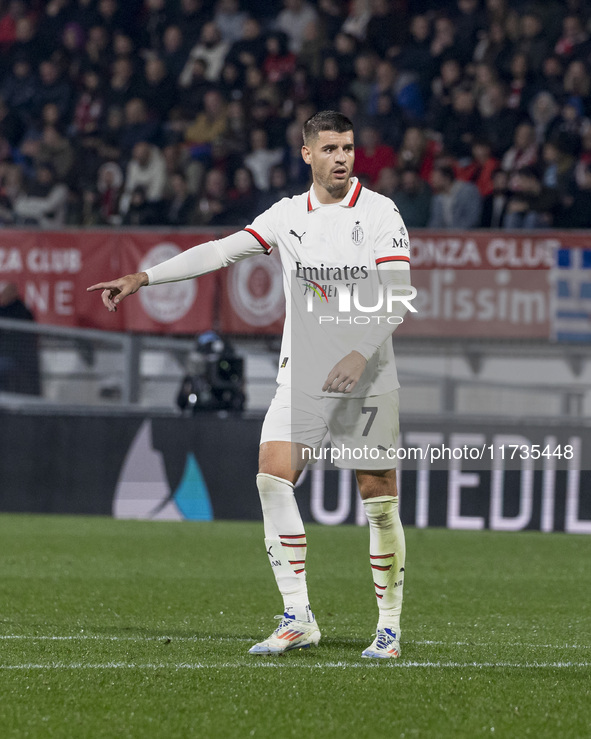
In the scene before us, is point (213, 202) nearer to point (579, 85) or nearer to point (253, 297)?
point (253, 297)

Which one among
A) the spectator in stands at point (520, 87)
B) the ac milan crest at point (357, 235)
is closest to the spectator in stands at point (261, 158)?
the spectator in stands at point (520, 87)

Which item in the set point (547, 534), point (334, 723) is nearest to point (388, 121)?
point (547, 534)

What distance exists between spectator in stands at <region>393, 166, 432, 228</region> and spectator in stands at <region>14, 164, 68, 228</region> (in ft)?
14.0

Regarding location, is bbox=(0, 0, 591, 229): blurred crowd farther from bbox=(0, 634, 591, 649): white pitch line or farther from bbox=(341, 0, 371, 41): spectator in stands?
bbox=(0, 634, 591, 649): white pitch line

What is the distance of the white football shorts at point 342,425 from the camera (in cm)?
494

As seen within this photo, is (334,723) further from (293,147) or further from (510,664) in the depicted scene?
(293,147)

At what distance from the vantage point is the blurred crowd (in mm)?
13109

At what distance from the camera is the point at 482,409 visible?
1077cm

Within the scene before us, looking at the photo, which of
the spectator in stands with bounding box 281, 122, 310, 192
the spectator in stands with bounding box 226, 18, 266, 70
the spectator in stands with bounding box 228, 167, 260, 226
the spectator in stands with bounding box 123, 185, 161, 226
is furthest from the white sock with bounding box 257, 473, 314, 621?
the spectator in stands with bounding box 226, 18, 266, 70

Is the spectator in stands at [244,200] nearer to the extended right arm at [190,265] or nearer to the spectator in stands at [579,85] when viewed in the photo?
the spectator in stands at [579,85]

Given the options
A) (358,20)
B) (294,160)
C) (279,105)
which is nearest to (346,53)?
(358,20)

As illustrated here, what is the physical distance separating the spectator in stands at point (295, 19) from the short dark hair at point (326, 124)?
11.3m

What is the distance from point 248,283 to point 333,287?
6.93m

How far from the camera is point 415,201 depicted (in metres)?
12.8
